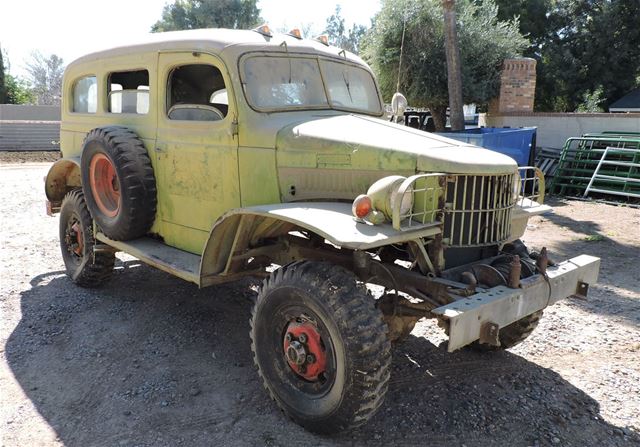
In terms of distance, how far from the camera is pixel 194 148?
3.95 m

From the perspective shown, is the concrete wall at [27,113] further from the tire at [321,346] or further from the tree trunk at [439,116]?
the tire at [321,346]

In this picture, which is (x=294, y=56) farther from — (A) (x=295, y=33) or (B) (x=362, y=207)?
(B) (x=362, y=207)

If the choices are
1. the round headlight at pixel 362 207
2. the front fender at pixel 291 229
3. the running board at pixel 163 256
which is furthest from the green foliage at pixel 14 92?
the round headlight at pixel 362 207

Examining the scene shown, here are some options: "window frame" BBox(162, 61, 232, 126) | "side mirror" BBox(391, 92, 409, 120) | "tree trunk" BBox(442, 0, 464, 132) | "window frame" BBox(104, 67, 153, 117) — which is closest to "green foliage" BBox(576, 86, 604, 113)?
"tree trunk" BBox(442, 0, 464, 132)

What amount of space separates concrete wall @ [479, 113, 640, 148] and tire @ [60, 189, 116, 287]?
1118 centimetres

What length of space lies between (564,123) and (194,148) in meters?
11.3

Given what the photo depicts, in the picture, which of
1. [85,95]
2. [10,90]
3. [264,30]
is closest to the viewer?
[264,30]

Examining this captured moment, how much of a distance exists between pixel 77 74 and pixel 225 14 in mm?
32474

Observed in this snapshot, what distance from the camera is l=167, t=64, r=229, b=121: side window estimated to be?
3918 millimetres

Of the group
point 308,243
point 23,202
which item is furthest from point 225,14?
point 308,243

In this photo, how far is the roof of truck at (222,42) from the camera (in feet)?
12.4

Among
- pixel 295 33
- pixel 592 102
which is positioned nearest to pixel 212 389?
pixel 295 33

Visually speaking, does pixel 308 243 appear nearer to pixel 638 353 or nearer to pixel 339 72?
pixel 339 72

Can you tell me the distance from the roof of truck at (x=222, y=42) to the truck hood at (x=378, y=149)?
68 centimetres
